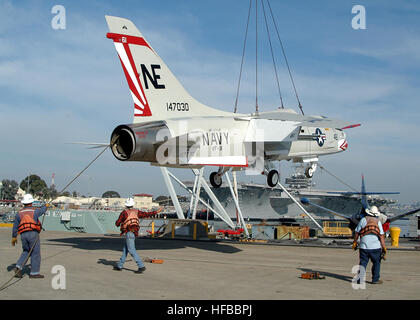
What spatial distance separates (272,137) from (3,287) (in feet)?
45.0

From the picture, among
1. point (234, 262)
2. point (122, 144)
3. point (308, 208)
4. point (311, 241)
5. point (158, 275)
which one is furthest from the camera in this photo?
point (308, 208)

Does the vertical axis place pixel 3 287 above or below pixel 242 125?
Answer: below

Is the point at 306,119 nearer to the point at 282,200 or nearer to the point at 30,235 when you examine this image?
the point at 30,235

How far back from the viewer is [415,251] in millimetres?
20062

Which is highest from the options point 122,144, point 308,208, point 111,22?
point 111,22

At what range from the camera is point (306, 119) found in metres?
21.0

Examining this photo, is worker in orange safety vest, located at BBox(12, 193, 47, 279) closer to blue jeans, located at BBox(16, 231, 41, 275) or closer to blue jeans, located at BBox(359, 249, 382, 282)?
blue jeans, located at BBox(16, 231, 41, 275)

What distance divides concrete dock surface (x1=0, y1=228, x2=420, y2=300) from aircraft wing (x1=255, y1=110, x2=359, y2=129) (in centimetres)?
555

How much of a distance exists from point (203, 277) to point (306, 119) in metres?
11.7
